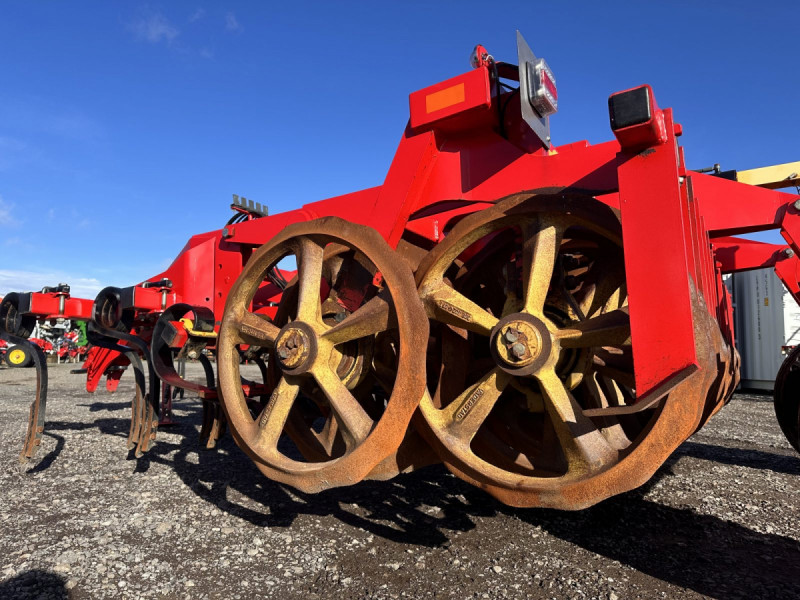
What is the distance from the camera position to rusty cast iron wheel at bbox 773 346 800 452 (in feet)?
13.5

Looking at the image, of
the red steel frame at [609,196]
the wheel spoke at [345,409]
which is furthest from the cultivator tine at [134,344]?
the wheel spoke at [345,409]

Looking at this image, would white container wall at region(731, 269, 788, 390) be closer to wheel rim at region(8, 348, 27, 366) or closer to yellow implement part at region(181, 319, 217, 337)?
yellow implement part at region(181, 319, 217, 337)

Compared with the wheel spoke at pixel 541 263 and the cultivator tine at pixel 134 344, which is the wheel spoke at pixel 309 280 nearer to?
the wheel spoke at pixel 541 263

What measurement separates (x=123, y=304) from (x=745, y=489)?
→ 4797 mm

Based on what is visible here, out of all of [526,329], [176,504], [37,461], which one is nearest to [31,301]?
[37,461]

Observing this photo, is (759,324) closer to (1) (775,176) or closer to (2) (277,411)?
(1) (775,176)

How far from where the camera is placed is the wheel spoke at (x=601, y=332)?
81.7 inches

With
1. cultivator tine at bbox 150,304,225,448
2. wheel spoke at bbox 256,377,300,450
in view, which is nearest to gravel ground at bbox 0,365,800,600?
wheel spoke at bbox 256,377,300,450

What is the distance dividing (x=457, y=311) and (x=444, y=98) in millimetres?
1168

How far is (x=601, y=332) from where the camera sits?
6.91 feet

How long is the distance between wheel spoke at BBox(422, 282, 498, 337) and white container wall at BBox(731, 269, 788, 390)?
10617 millimetres

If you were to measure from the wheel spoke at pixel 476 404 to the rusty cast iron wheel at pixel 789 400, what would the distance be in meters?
3.10

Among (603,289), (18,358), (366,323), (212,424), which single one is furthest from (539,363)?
(18,358)

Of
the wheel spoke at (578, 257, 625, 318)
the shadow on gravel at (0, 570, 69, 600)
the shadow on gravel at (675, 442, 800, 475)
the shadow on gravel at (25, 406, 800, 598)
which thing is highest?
the wheel spoke at (578, 257, 625, 318)
